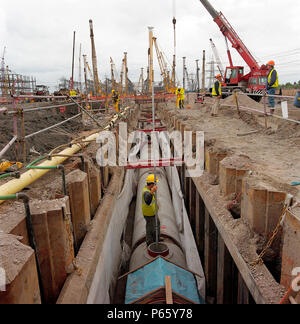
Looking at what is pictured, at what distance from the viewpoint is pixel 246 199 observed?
417 cm

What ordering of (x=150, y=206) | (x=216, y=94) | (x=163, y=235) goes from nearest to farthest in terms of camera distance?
(x=150, y=206), (x=163, y=235), (x=216, y=94)

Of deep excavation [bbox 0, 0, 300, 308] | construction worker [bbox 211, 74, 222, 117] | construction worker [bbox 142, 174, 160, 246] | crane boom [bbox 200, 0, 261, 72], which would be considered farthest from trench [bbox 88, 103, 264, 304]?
crane boom [bbox 200, 0, 261, 72]

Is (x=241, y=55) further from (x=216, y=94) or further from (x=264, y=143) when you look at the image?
(x=264, y=143)

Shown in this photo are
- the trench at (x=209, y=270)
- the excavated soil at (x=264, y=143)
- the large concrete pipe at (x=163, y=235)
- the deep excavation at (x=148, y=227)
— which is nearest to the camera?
the deep excavation at (x=148, y=227)

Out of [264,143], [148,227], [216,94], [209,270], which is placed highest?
[216,94]

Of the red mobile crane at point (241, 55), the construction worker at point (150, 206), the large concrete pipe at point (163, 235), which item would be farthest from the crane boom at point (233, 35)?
the construction worker at point (150, 206)

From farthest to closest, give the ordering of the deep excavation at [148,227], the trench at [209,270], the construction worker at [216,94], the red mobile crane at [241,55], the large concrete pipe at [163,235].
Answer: the red mobile crane at [241,55] → the construction worker at [216,94] → the large concrete pipe at [163,235] → the trench at [209,270] → the deep excavation at [148,227]

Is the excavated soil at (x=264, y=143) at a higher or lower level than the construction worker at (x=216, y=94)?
lower

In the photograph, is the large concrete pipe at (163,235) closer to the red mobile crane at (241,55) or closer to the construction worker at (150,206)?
the construction worker at (150,206)

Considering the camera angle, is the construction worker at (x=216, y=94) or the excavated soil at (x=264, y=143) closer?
the excavated soil at (x=264, y=143)

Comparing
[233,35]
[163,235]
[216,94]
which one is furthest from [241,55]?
[163,235]

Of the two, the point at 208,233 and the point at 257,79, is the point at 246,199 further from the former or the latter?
the point at 257,79

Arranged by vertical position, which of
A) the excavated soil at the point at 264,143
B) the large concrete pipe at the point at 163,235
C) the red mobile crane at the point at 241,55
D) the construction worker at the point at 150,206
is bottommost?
the large concrete pipe at the point at 163,235

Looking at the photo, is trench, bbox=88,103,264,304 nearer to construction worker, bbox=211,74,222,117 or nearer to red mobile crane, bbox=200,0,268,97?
construction worker, bbox=211,74,222,117
